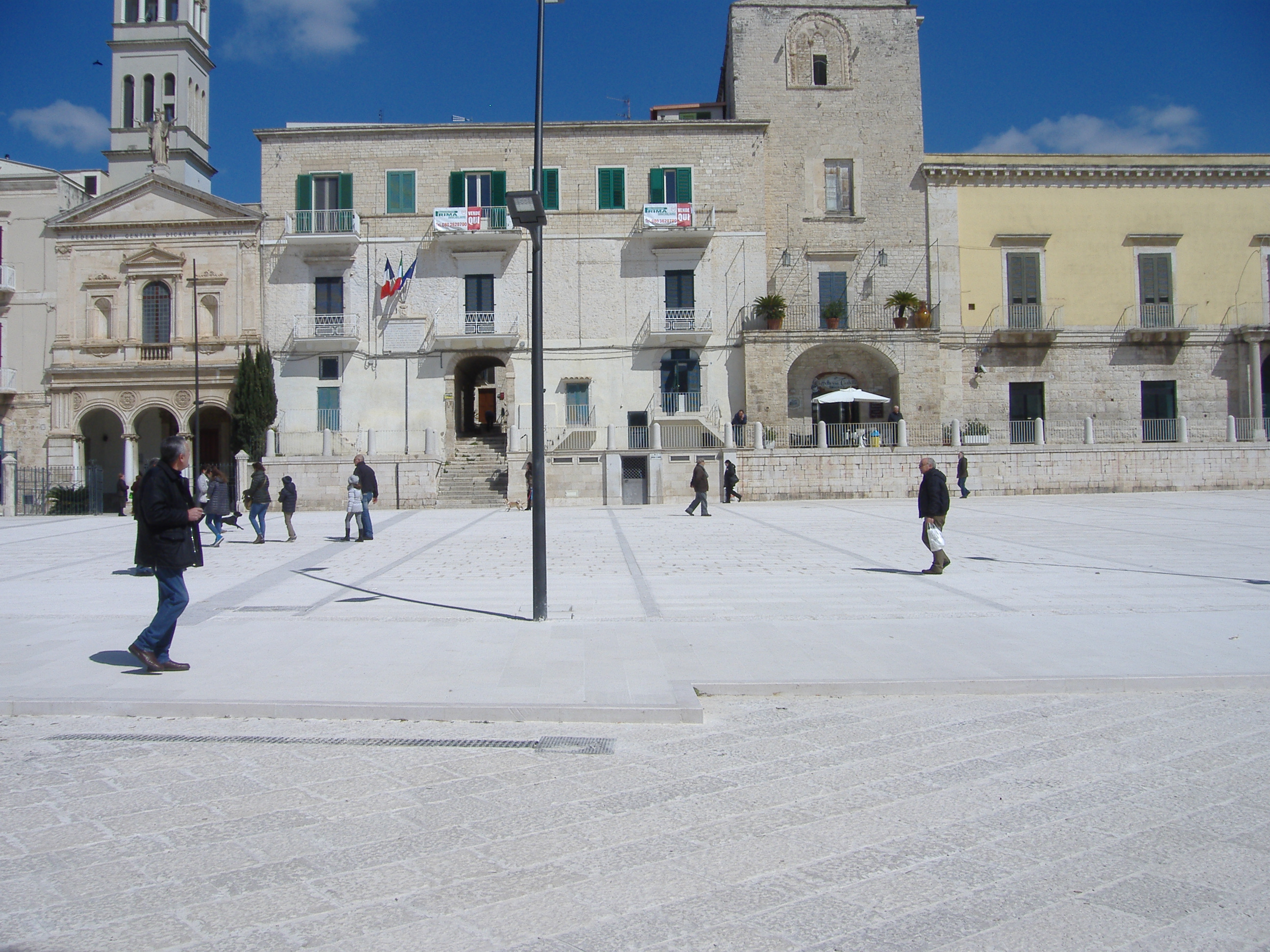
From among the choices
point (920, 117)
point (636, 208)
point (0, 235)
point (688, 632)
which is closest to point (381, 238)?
point (636, 208)

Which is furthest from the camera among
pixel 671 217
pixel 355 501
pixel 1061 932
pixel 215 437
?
pixel 215 437

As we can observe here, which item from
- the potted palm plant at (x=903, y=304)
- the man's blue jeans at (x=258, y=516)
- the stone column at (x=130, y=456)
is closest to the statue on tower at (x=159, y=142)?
the stone column at (x=130, y=456)

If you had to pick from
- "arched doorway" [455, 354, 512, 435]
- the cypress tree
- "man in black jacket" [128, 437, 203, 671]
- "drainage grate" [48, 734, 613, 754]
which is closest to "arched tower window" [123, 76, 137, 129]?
"arched doorway" [455, 354, 512, 435]

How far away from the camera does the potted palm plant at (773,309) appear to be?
30.5 meters

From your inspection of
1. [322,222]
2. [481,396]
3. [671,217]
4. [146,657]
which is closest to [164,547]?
[146,657]

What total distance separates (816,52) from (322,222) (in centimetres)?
1995

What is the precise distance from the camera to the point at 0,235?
32.1m

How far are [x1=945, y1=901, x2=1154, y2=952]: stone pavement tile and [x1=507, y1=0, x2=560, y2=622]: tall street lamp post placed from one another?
5429 mm

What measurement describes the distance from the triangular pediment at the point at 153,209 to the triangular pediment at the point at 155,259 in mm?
1095

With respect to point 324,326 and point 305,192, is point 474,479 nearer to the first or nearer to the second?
point 324,326

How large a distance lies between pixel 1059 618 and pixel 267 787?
283 inches

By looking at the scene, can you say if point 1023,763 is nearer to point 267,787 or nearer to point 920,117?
point 267,787

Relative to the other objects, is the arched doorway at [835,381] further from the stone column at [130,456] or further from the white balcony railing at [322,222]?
the stone column at [130,456]

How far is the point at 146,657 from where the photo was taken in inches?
245
